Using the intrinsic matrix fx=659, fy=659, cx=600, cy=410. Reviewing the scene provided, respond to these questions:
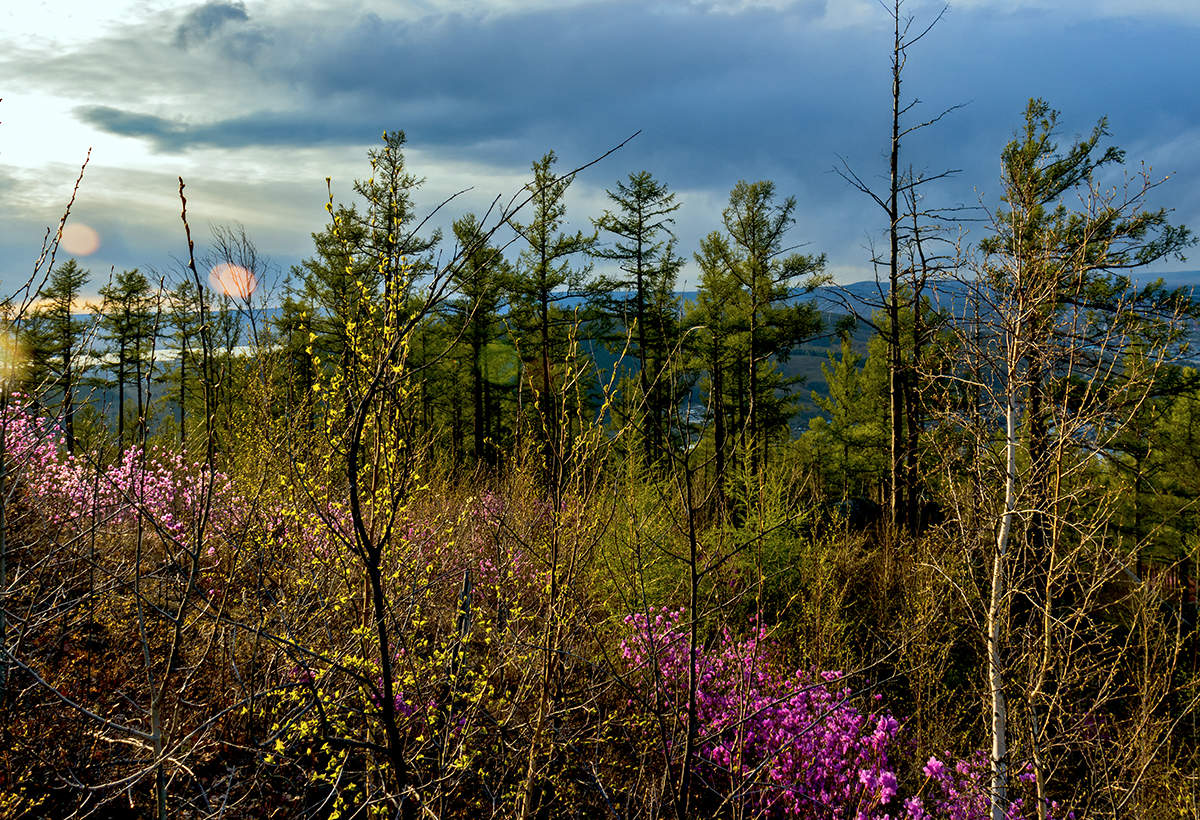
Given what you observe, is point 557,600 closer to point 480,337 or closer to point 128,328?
point 480,337

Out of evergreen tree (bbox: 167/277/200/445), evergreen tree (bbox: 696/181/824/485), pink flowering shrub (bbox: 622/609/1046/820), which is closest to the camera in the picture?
evergreen tree (bbox: 167/277/200/445)

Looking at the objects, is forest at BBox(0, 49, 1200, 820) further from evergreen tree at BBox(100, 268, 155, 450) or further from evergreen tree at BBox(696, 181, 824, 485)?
evergreen tree at BBox(100, 268, 155, 450)

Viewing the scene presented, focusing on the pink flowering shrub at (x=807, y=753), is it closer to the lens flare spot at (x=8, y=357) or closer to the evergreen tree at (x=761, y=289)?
the lens flare spot at (x=8, y=357)

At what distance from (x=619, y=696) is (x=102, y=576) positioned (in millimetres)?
5059

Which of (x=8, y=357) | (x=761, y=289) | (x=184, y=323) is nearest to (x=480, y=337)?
(x=761, y=289)

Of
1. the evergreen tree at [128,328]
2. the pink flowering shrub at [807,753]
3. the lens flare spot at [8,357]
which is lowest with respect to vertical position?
the pink flowering shrub at [807,753]

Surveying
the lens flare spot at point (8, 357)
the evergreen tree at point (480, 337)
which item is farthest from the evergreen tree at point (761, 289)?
the lens flare spot at point (8, 357)

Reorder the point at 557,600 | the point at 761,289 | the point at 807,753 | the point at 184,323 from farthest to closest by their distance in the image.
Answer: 1. the point at 761,289
2. the point at 184,323
3. the point at 807,753
4. the point at 557,600

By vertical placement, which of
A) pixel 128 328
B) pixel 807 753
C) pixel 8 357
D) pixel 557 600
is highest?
pixel 128 328

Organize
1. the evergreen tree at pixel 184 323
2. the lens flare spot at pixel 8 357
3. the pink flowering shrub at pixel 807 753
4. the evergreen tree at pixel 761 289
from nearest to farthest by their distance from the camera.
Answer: the evergreen tree at pixel 184 323
the lens flare spot at pixel 8 357
the pink flowering shrub at pixel 807 753
the evergreen tree at pixel 761 289

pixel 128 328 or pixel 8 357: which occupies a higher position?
pixel 128 328

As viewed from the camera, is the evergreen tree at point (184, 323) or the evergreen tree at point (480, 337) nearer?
the evergreen tree at point (184, 323)

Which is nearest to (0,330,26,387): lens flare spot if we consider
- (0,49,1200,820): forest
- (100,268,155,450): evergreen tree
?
(0,49,1200,820): forest

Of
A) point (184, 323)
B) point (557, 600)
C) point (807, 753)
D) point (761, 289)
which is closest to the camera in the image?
point (557, 600)
